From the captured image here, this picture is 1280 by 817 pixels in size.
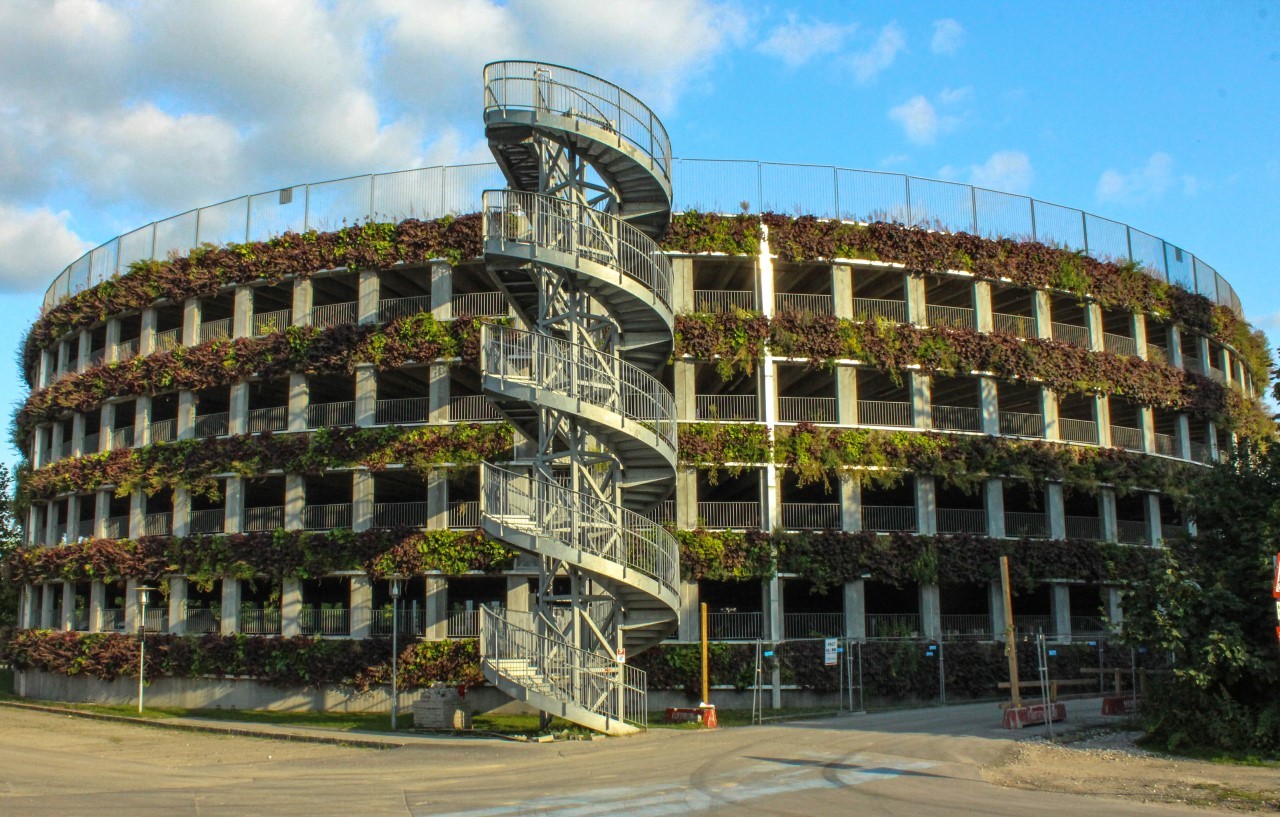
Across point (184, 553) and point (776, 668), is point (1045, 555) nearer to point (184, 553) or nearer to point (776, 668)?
point (776, 668)

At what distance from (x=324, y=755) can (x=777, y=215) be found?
2058 centimetres

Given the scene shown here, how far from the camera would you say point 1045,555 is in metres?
34.7

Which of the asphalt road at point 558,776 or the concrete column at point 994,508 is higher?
the concrete column at point 994,508

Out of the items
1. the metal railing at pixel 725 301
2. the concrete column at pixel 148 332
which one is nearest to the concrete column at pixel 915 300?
the metal railing at pixel 725 301

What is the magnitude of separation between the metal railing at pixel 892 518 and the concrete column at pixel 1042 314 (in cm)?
727

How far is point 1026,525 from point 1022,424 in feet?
10.4

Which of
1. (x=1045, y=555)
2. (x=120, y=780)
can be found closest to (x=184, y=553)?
(x=120, y=780)

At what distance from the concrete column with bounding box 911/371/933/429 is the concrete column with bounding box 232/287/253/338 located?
67.2 feet

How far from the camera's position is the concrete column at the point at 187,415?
36406mm

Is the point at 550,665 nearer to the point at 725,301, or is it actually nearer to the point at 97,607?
the point at 725,301

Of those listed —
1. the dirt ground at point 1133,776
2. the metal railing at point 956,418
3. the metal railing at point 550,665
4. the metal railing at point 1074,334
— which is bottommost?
the dirt ground at point 1133,776

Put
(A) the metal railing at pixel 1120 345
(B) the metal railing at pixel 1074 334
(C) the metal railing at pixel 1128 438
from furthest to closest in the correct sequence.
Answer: (A) the metal railing at pixel 1120 345 < (C) the metal railing at pixel 1128 438 < (B) the metal railing at pixel 1074 334

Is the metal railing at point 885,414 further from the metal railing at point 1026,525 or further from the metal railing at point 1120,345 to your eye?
the metal railing at point 1120,345

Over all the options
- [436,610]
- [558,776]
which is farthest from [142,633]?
[558,776]
